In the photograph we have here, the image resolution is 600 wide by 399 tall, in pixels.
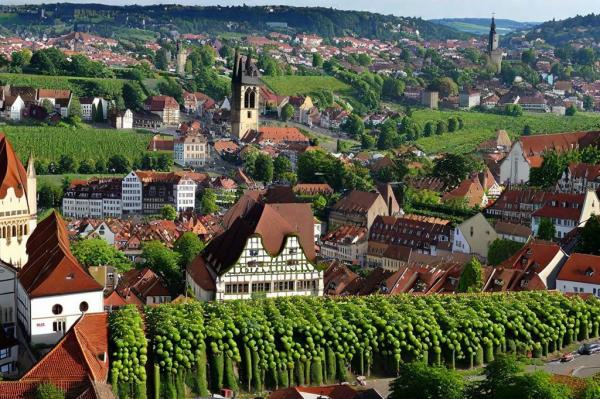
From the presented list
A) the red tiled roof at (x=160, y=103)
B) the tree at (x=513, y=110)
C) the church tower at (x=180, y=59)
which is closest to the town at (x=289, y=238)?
the red tiled roof at (x=160, y=103)

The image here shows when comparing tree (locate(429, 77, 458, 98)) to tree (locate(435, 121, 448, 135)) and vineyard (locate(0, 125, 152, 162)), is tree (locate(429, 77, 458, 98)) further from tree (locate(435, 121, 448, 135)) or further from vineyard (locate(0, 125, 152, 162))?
vineyard (locate(0, 125, 152, 162))

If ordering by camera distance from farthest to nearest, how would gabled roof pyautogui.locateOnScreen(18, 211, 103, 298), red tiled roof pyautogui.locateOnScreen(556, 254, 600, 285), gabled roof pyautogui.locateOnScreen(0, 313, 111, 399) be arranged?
red tiled roof pyautogui.locateOnScreen(556, 254, 600, 285), gabled roof pyautogui.locateOnScreen(18, 211, 103, 298), gabled roof pyautogui.locateOnScreen(0, 313, 111, 399)

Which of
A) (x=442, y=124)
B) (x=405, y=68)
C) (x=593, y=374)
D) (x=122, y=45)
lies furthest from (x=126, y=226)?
(x=122, y=45)

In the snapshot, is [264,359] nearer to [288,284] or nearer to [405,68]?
[288,284]

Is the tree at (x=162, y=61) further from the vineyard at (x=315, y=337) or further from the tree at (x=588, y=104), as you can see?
the vineyard at (x=315, y=337)

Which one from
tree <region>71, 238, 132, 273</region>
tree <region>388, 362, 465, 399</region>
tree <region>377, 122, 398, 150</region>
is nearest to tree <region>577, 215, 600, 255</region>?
tree <region>71, 238, 132, 273</region>
